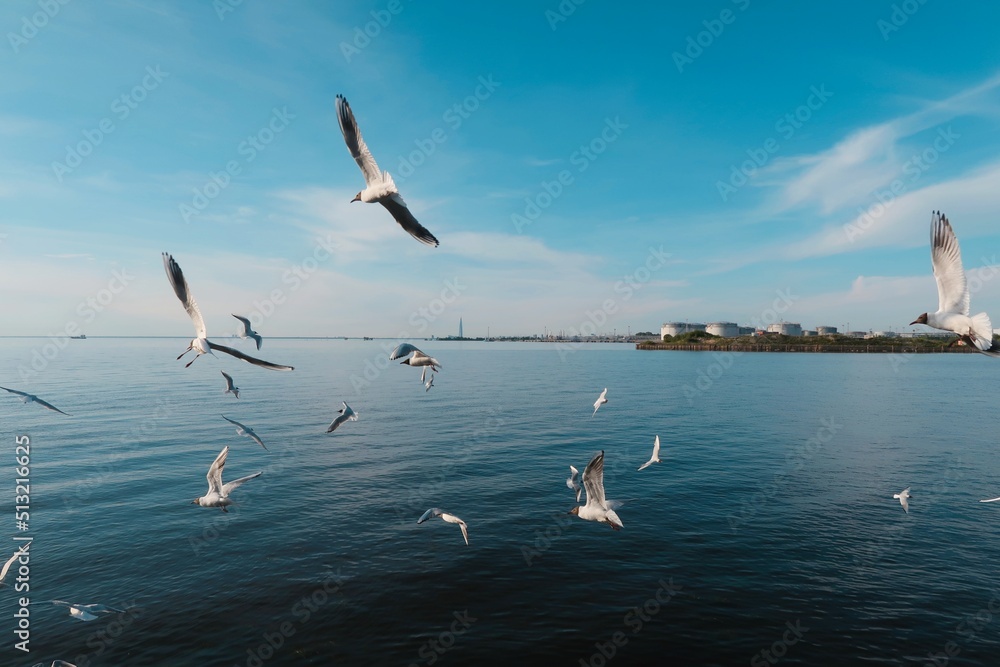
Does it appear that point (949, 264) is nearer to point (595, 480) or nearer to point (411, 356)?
point (595, 480)

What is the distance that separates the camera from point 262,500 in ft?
91.1

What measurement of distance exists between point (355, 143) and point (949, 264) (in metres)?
11.8

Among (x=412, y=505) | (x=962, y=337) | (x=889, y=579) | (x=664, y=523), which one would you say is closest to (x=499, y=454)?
(x=412, y=505)

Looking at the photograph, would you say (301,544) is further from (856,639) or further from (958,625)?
(958,625)

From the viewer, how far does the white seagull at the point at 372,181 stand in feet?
26.1

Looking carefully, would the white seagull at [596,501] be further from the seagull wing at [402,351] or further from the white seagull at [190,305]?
the white seagull at [190,305]

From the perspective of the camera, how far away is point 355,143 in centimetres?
805

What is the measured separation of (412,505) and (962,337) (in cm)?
2358

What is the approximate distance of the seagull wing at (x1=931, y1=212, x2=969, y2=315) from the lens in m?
10.0
